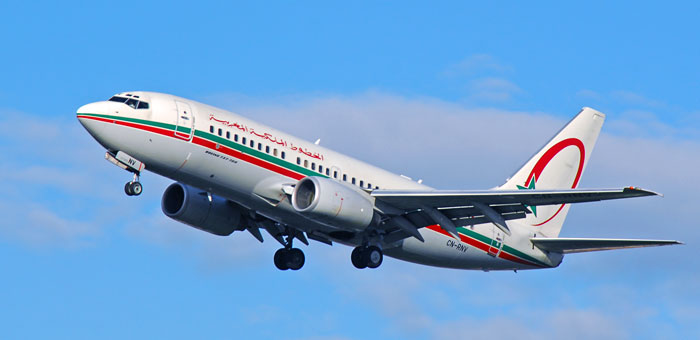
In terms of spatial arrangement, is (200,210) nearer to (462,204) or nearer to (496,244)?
(462,204)

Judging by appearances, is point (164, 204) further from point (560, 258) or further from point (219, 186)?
point (560, 258)

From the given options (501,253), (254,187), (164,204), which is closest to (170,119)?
(254,187)

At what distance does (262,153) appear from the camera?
134 ft

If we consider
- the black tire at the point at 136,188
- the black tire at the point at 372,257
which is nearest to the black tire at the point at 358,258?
the black tire at the point at 372,257

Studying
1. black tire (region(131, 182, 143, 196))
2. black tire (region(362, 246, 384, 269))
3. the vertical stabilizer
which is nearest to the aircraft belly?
black tire (region(362, 246, 384, 269))

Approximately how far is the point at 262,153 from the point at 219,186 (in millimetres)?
1961

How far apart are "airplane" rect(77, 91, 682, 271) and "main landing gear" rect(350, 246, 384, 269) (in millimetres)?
39

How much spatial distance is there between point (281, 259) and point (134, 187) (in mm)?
9733

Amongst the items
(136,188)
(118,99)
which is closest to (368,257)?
(136,188)

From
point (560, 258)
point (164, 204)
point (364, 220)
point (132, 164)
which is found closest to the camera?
point (132, 164)

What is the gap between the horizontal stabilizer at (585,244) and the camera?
42256mm

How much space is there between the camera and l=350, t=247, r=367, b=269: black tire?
43.8m

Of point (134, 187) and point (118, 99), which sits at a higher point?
point (118, 99)

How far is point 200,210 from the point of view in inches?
1772
